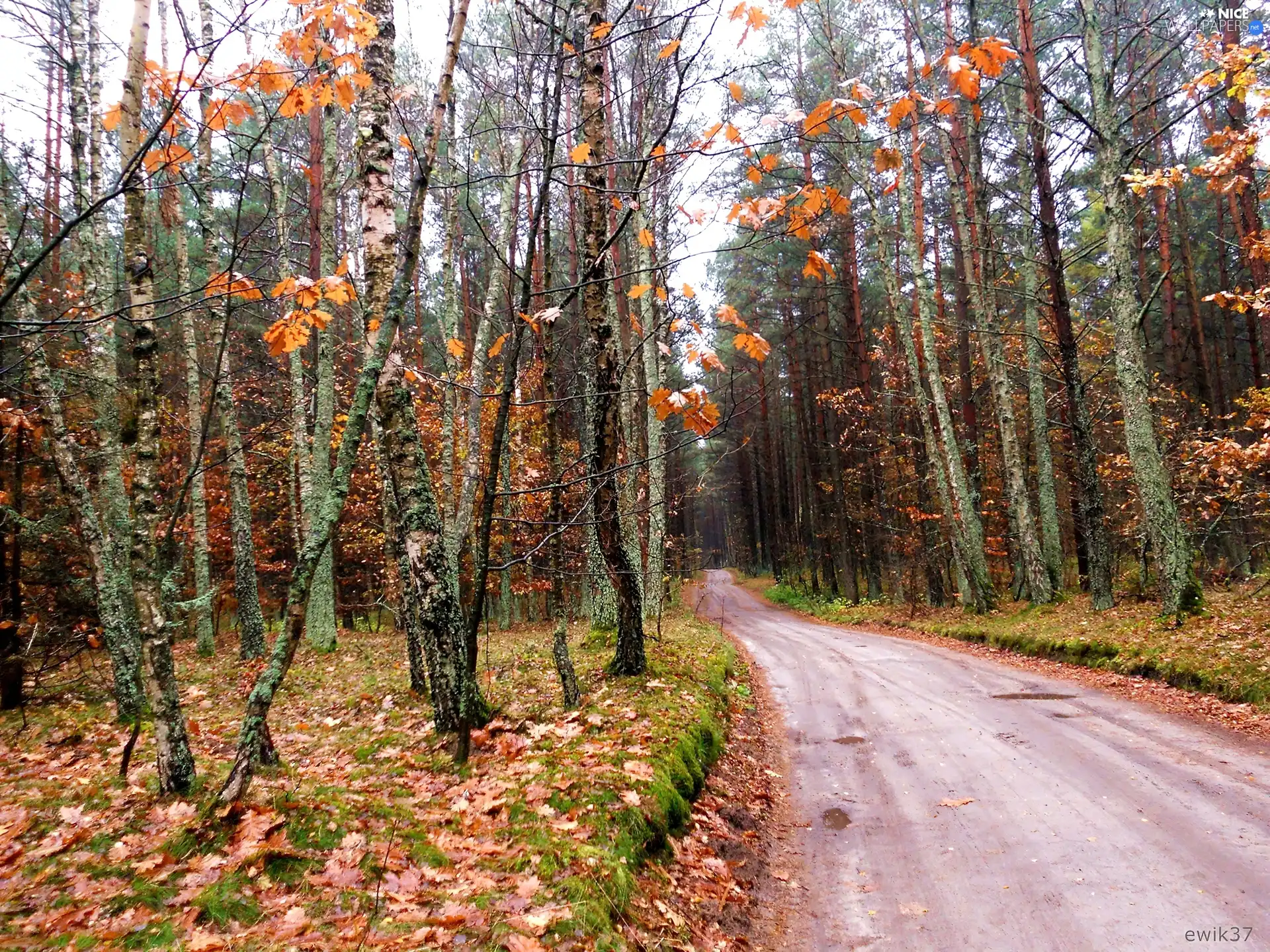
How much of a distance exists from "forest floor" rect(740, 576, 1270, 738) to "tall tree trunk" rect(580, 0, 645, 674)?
6060 mm

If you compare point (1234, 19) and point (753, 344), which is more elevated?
point (1234, 19)

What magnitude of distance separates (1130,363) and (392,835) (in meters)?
12.4

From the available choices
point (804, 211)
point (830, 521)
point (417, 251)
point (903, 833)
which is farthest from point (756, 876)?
point (830, 521)

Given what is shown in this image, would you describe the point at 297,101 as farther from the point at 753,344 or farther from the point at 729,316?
the point at 753,344

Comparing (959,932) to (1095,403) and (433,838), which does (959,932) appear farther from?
(1095,403)

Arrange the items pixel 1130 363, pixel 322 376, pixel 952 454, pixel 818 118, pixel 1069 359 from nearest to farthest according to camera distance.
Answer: pixel 818 118, pixel 1130 363, pixel 322 376, pixel 1069 359, pixel 952 454

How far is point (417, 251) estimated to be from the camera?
182 inches

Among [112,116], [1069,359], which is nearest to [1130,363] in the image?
[1069,359]

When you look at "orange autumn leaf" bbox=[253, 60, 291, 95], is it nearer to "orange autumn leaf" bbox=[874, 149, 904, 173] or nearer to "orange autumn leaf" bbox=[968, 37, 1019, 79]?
"orange autumn leaf" bbox=[874, 149, 904, 173]

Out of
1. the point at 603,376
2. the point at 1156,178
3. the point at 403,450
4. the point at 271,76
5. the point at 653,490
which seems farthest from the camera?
the point at 653,490

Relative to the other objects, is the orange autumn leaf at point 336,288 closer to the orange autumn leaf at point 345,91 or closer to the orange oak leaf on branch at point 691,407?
the orange autumn leaf at point 345,91

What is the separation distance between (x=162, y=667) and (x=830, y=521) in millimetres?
26479

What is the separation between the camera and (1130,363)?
10.5m

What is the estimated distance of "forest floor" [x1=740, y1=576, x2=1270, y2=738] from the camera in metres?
7.00
